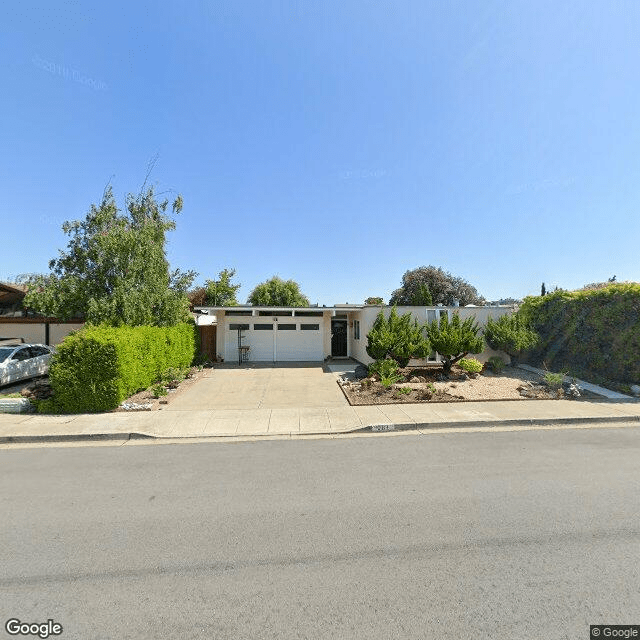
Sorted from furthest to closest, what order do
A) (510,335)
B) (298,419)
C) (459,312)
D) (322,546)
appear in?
1. (459,312)
2. (510,335)
3. (298,419)
4. (322,546)

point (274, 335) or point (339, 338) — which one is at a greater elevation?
point (274, 335)

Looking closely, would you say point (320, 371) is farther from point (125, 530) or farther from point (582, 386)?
point (125, 530)

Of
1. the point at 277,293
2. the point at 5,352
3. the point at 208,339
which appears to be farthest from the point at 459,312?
the point at 277,293

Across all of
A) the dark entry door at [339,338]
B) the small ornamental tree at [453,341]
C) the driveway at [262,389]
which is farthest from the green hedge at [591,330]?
the driveway at [262,389]

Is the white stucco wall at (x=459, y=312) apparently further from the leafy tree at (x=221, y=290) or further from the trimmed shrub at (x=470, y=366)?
the leafy tree at (x=221, y=290)

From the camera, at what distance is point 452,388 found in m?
10.7

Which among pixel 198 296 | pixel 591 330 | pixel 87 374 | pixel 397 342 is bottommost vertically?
pixel 87 374

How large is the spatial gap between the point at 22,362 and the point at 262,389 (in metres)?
8.39

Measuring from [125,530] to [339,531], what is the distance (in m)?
2.18

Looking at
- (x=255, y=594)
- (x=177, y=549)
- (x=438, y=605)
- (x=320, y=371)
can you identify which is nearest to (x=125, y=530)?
(x=177, y=549)

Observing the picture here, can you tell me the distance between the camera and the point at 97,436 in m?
6.59

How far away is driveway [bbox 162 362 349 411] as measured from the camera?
30.1 ft

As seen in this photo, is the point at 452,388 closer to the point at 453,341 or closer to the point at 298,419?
the point at 453,341

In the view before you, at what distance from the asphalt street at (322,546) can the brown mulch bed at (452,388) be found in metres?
3.94
